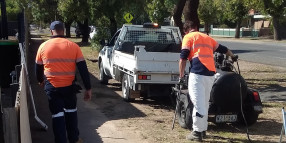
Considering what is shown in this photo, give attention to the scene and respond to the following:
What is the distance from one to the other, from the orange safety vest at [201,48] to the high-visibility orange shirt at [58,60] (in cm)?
194

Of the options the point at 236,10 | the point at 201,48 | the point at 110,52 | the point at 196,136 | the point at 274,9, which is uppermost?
the point at 236,10

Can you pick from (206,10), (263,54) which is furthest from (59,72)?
(206,10)

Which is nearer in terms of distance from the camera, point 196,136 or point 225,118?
point 196,136

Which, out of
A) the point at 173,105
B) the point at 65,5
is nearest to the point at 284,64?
the point at 173,105

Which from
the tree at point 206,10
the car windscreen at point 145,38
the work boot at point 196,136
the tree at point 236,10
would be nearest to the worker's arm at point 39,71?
the work boot at point 196,136

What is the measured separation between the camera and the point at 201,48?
646 centimetres

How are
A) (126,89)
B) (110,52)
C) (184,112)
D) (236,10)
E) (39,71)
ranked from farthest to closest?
(236,10) → (110,52) → (126,89) → (184,112) → (39,71)

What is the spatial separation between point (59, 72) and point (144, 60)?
3.64m

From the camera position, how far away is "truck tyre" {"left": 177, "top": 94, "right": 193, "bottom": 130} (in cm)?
704

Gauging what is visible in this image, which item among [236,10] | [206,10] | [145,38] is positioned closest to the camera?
[145,38]

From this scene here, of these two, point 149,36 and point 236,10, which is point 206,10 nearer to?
point 236,10

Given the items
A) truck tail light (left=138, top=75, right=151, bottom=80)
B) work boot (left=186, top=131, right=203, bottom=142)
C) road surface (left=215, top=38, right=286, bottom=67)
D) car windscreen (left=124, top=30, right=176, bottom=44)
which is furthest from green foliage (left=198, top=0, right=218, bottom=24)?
work boot (left=186, top=131, right=203, bottom=142)

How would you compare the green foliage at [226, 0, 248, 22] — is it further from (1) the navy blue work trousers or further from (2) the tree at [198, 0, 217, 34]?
(1) the navy blue work trousers

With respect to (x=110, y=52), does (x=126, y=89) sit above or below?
below
